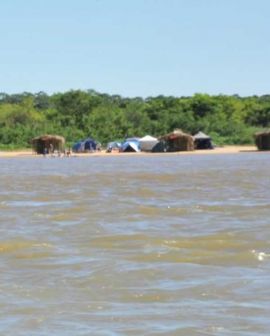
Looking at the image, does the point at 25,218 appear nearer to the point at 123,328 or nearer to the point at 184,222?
the point at 184,222

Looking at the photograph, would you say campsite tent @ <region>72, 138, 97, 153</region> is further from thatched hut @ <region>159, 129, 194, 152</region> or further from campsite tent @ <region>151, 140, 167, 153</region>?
thatched hut @ <region>159, 129, 194, 152</region>

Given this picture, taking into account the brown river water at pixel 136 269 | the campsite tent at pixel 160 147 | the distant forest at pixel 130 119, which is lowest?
the brown river water at pixel 136 269

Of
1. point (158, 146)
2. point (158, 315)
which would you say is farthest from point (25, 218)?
point (158, 146)

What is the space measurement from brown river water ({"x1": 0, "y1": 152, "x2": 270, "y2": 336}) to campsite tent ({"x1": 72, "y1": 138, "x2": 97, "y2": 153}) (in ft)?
169

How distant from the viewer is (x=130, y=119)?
80.1 meters

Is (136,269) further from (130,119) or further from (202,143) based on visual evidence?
(130,119)

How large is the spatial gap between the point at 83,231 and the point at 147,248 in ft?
5.62

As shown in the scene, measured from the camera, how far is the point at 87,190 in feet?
60.6

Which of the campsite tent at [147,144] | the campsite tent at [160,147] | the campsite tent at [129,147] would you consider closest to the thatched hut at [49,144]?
the campsite tent at [129,147]

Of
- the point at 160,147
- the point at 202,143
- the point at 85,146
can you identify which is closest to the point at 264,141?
the point at 202,143

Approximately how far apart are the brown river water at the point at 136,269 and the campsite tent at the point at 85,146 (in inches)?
2033

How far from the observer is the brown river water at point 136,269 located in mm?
5410

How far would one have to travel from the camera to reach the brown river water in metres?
5.41

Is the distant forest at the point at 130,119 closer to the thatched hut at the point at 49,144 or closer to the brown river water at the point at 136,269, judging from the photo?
the thatched hut at the point at 49,144
